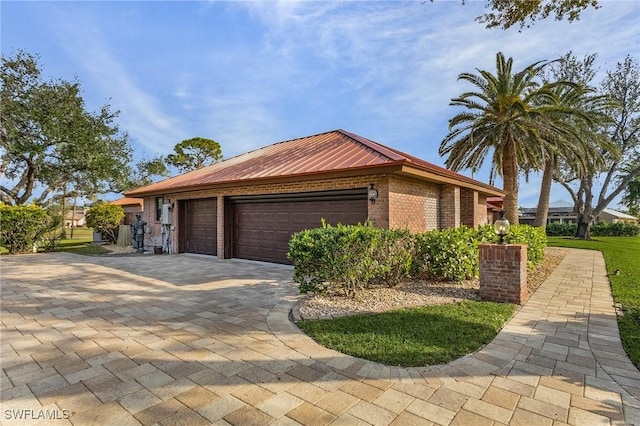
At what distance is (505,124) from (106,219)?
20.9 meters

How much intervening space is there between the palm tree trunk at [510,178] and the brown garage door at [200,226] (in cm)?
1211

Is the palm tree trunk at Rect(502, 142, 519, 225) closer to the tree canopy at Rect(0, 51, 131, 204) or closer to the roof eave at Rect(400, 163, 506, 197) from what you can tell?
the roof eave at Rect(400, 163, 506, 197)

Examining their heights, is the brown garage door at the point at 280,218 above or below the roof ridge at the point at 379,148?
below

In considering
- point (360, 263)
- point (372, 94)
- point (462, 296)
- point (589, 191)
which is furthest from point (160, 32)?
point (589, 191)

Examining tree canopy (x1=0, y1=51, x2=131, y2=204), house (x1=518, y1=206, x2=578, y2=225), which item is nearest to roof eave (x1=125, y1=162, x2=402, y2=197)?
tree canopy (x1=0, y1=51, x2=131, y2=204)

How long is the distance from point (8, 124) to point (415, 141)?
65.0ft

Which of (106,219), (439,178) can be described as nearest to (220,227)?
(439,178)

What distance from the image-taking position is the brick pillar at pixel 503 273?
547cm

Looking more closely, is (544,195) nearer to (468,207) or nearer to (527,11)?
(468,207)

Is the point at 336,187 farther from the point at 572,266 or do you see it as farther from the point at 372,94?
the point at 572,266

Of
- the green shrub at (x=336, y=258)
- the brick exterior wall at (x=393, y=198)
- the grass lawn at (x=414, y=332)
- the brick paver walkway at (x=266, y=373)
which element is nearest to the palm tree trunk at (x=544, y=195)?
the brick exterior wall at (x=393, y=198)

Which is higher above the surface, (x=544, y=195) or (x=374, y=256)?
(x=544, y=195)

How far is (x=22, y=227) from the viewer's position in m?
13.6

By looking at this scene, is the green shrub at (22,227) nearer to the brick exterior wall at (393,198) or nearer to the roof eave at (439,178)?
the brick exterior wall at (393,198)
